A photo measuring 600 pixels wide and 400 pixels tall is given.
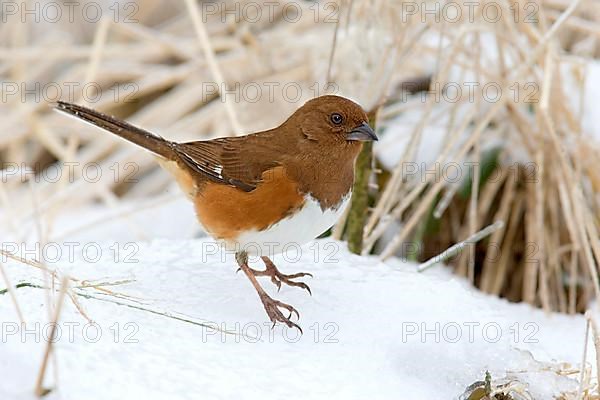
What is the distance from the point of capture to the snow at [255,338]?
1563 mm

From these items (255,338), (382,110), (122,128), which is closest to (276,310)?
(255,338)

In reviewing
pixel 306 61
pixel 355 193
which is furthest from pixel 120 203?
pixel 355 193

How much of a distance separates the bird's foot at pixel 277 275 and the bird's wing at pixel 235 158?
22 cm

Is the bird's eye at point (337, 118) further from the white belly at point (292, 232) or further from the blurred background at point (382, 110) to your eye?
the blurred background at point (382, 110)

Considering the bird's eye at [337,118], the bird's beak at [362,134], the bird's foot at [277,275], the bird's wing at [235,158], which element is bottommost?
the bird's foot at [277,275]

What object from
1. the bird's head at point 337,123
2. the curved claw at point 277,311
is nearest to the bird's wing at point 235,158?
the bird's head at point 337,123

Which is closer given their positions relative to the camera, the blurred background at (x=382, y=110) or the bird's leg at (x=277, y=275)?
the bird's leg at (x=277, y=275)

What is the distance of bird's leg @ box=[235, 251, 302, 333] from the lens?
198 centimetres

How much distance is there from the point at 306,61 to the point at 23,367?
113 inches

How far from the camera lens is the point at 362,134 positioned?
7.41 ft

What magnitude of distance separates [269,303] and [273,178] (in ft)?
1.06

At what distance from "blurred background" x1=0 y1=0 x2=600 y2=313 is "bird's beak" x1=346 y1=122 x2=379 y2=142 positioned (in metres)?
0.44

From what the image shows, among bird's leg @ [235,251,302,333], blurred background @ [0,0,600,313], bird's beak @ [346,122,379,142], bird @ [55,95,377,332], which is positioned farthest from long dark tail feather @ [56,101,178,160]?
bird's beak @ [346,122,379,142]

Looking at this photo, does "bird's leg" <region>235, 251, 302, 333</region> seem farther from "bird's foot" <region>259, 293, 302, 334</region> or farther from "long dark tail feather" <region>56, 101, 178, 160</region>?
"long dark tail feather" <region>56, 101, 178, 160</region>
